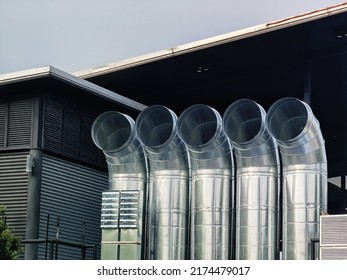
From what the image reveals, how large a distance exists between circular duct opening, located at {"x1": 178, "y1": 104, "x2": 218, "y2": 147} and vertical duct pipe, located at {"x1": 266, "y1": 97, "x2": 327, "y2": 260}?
203 cm

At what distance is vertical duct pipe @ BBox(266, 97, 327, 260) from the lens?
77.1 ft

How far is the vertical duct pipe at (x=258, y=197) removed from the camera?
78.2ft

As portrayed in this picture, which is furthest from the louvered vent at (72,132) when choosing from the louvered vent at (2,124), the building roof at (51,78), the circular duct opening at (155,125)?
the circular duct opening at (155,125)

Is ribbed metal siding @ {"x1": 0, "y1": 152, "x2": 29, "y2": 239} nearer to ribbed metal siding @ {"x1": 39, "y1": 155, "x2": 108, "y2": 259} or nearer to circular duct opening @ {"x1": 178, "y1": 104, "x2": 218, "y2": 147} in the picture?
ribbed metal siding @ {"x1": 39, "y1": 155, "x2": 108, "y2": 259}

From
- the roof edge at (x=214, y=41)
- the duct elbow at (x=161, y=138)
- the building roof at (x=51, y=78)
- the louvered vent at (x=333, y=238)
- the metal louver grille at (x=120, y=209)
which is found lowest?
the louvered vent at (x=333, y=238)

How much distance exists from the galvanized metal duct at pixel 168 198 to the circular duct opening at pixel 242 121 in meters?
1.47

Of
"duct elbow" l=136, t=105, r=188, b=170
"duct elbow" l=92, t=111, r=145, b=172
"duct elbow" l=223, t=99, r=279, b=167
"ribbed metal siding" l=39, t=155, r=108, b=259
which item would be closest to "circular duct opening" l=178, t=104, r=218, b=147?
"duct elbow" l=136, t=105, r=188, b=170

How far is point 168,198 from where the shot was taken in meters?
25.2

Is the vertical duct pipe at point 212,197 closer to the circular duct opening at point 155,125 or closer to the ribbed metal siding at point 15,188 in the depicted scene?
the circular duct opening at point 155,125

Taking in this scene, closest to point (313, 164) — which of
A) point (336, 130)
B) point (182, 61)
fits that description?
point (182, 61)

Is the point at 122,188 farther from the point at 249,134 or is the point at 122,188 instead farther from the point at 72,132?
the point at 249,134
